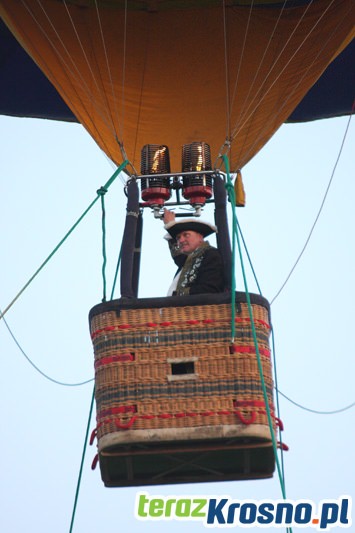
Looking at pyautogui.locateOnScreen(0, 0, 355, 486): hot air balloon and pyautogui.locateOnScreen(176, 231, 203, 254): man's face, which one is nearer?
pyautogui.locateOnScreen(0, 0, 355, 486): hot air balloon

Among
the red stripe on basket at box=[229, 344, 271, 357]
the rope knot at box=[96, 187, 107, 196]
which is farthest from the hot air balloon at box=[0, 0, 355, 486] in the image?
the rope knot at box=[96, 187, 107, 196]

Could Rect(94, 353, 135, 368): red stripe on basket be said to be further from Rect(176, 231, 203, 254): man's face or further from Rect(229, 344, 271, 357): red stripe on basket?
Rect(176, 231, 203, 254): man's face

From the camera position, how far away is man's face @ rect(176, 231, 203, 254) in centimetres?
782

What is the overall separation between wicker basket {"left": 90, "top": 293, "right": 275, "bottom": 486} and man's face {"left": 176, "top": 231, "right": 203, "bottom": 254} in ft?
1.93

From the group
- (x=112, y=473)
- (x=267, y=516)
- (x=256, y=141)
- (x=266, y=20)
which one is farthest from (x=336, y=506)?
(x=266, y=20)

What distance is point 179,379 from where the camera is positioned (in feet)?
23.7

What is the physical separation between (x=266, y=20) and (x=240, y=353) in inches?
118

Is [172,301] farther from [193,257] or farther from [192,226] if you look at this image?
[192,226]

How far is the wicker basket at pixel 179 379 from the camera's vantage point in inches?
281

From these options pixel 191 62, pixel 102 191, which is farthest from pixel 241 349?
pixel 191 62

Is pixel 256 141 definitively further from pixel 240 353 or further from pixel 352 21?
pixel 240 353

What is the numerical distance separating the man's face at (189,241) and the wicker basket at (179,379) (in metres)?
0.59

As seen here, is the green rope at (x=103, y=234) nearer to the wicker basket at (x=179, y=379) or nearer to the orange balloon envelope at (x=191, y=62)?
the wicker basket at (x=179, y=379)

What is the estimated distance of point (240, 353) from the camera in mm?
7246
